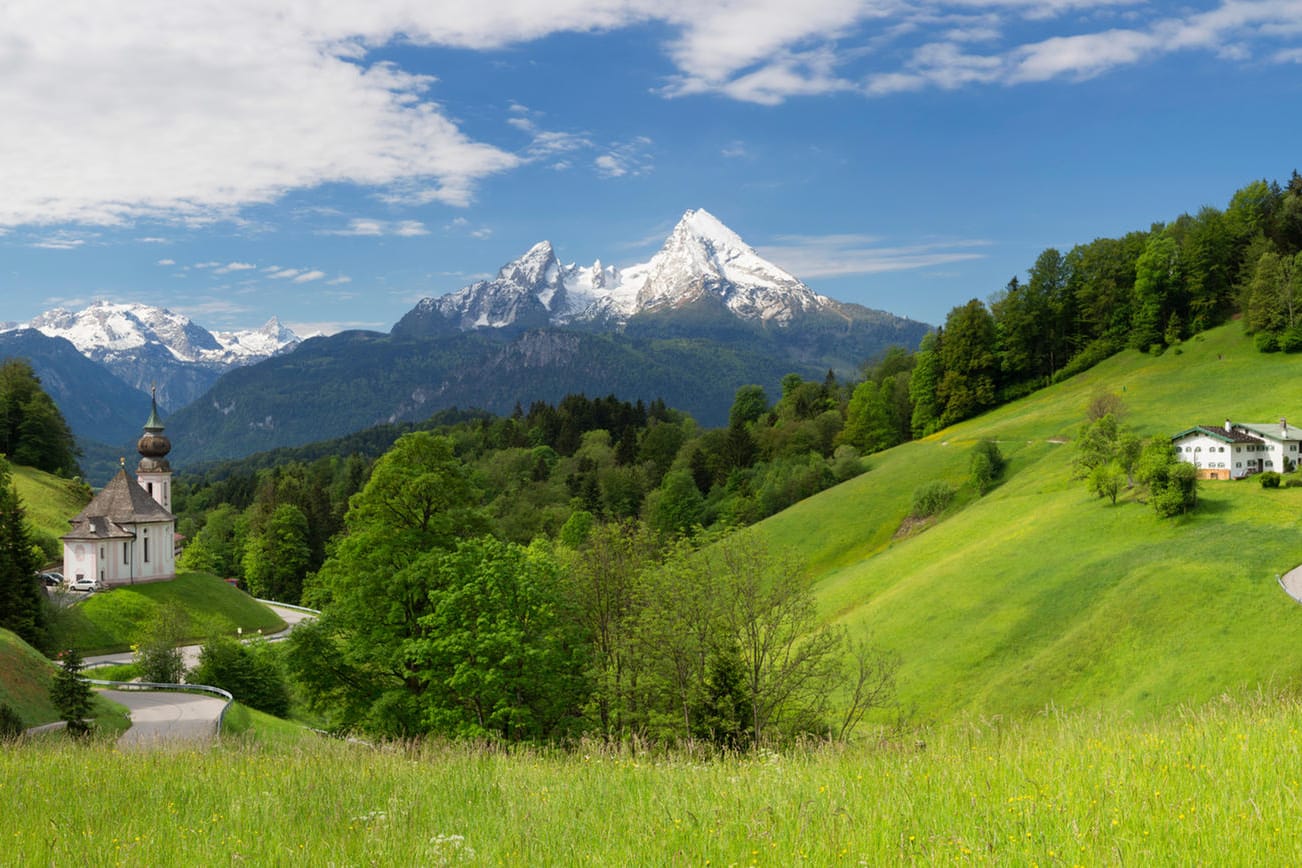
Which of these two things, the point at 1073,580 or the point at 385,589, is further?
the point at 1073,580

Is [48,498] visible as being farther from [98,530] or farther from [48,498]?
[98,530]

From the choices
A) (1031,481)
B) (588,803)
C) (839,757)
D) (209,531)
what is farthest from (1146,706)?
(209,531)

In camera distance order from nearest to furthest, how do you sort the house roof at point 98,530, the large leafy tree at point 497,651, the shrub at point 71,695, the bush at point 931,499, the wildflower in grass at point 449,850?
the wildflower in grass at point 449,850, the large leafy tree at point 497,651, the shrub at point 71,695, the house roof at point 98,530, the bush at point 931,499

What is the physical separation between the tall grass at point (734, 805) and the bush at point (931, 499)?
71.6m

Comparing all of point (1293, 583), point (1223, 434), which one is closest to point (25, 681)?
point (1293, 583)

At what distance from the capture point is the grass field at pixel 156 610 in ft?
189

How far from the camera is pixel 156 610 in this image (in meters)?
62.1

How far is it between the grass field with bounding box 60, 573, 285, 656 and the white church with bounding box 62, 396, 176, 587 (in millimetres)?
1396

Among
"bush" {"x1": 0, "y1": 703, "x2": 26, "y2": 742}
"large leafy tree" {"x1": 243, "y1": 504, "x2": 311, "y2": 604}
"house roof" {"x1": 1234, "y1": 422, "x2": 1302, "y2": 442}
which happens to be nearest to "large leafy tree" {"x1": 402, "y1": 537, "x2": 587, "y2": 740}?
"bush" {"x1": 0, "y1": 703, "x2": 26, "y2": 742}

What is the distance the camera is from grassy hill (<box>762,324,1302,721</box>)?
3800cm

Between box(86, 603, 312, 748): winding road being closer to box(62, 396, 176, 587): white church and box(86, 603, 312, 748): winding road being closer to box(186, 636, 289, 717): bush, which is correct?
box(186, 636, 289, 717): bush

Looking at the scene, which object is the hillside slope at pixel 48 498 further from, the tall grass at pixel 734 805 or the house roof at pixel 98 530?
the tall grass at pixel 734 805

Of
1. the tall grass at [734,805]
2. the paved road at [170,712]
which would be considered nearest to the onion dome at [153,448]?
the paved road at [170,712]

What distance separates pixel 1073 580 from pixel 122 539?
65.7 m
